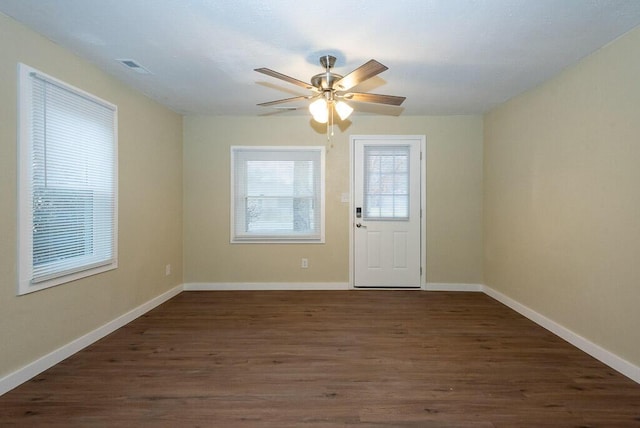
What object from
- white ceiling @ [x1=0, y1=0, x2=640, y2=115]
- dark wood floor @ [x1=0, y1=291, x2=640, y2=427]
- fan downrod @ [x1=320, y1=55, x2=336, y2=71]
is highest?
white ceiling @ [x1=0, y1=0, x2=640, y2=115]

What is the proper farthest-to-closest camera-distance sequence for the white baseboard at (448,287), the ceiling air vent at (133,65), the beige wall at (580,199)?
the white baseboard at (448,287)
the ceiling air vent at (133,65)
the beige wall at (580,199)

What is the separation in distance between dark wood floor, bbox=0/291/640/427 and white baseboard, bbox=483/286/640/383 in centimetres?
7

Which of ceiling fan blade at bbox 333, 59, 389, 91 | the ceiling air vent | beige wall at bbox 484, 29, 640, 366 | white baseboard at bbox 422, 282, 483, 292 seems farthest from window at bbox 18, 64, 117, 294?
beige wall at bbox 484, 29, 640, 366

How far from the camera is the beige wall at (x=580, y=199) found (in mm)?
2166

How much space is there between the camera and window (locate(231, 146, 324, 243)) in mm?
4312

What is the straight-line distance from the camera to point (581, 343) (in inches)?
101

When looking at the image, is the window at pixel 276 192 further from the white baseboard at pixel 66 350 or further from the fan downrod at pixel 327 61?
the fan downrod at pixel 327 61

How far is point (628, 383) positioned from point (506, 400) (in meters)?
0.92

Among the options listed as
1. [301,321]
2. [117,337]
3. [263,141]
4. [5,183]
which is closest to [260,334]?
[301,321]

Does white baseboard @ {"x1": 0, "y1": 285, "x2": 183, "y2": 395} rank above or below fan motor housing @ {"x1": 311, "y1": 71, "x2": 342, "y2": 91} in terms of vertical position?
below

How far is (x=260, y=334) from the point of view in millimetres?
2861

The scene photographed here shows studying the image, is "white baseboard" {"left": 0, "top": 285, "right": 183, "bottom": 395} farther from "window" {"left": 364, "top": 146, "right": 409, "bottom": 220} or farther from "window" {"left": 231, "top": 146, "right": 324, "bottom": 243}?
"window" {"left": 364, "top": 146, "right": 409, "bottom": 220}

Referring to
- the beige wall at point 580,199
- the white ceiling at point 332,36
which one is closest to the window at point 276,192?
the white ceiling at point 332,36

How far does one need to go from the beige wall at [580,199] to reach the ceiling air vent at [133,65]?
3712 millimetres
